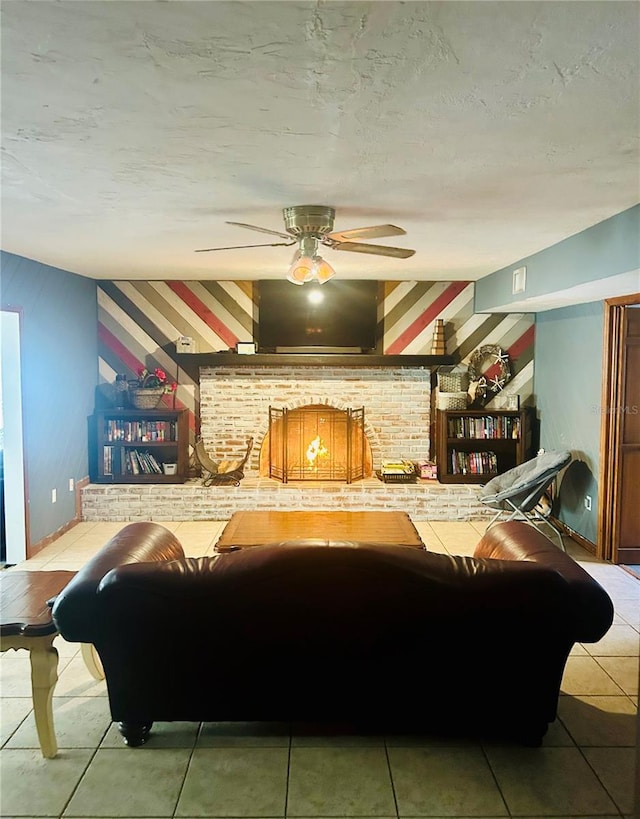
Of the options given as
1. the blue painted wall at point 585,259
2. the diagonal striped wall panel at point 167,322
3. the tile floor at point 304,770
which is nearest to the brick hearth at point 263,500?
the diagonal striped wall panel at point 167,322

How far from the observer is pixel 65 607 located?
2.33 m

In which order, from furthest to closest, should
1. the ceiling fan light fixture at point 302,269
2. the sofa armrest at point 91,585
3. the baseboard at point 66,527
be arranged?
1. the baseboard at point 66,527
2. the ceiling fan light fixture at point 302,269
3. the sofa armrest at point 91,585

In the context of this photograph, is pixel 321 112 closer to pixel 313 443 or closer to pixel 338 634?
pixel 338 634

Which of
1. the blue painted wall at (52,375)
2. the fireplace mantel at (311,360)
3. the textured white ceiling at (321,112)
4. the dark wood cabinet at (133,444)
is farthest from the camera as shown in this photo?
the fireplace mantel at (311,360)

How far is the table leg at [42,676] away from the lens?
242 centimetres

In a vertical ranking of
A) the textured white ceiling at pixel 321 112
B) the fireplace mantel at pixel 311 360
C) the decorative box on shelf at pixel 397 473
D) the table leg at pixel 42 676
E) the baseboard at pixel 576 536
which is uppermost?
the textured white ceiling at pixel 321 112

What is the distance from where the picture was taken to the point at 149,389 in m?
6.29

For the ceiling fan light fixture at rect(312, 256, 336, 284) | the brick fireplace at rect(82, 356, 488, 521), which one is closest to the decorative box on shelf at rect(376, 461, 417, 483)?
the brick fireplace at rect(82, 356, 488, 521)

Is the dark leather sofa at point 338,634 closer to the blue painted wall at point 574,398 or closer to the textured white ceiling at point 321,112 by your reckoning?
the textured white ceiling at point 321,112

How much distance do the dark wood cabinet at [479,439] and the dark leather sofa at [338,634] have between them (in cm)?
373

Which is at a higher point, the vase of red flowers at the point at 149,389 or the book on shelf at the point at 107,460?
the vase of red flowers at the point at 149,389

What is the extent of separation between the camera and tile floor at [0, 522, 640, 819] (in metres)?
2.22

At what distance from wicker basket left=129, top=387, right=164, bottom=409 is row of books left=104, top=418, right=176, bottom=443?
178 millimetres

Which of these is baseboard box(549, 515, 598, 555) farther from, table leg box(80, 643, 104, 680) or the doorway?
the doorway
